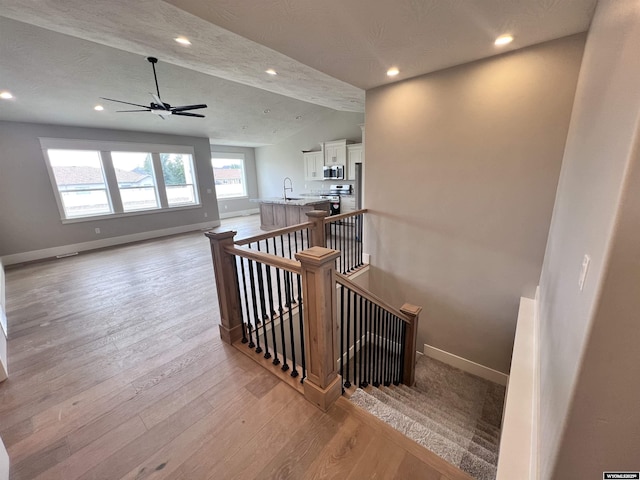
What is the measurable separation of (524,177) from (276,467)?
321 centimetres

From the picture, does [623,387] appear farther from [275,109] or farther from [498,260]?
[275,109]

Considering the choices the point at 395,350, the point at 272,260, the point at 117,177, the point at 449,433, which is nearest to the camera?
the point at 272,260

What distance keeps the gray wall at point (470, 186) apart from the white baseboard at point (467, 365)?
0.25ft

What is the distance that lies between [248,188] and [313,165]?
325 cm

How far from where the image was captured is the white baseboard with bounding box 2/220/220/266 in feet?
15.9

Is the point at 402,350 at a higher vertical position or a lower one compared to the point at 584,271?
lower

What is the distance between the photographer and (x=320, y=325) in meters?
1.57

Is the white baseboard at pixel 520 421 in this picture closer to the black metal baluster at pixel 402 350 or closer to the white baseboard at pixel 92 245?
the black metal baluster at pixel 402 350

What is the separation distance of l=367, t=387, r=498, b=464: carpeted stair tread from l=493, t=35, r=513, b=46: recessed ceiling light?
3303 millimetres

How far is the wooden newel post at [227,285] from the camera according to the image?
2.11 m

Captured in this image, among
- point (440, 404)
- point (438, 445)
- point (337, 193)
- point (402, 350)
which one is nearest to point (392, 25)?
point (438, 445)

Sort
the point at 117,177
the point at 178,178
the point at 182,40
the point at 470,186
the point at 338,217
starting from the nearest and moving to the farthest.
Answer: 1. the point at 182,40
2. the point at 470,186
3. the point at 338,217
4. the point at 117,177
5. the point at 178,178

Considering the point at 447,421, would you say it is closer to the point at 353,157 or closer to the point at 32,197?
the point at 353,157

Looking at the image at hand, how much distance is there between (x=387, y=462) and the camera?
4.37ft
